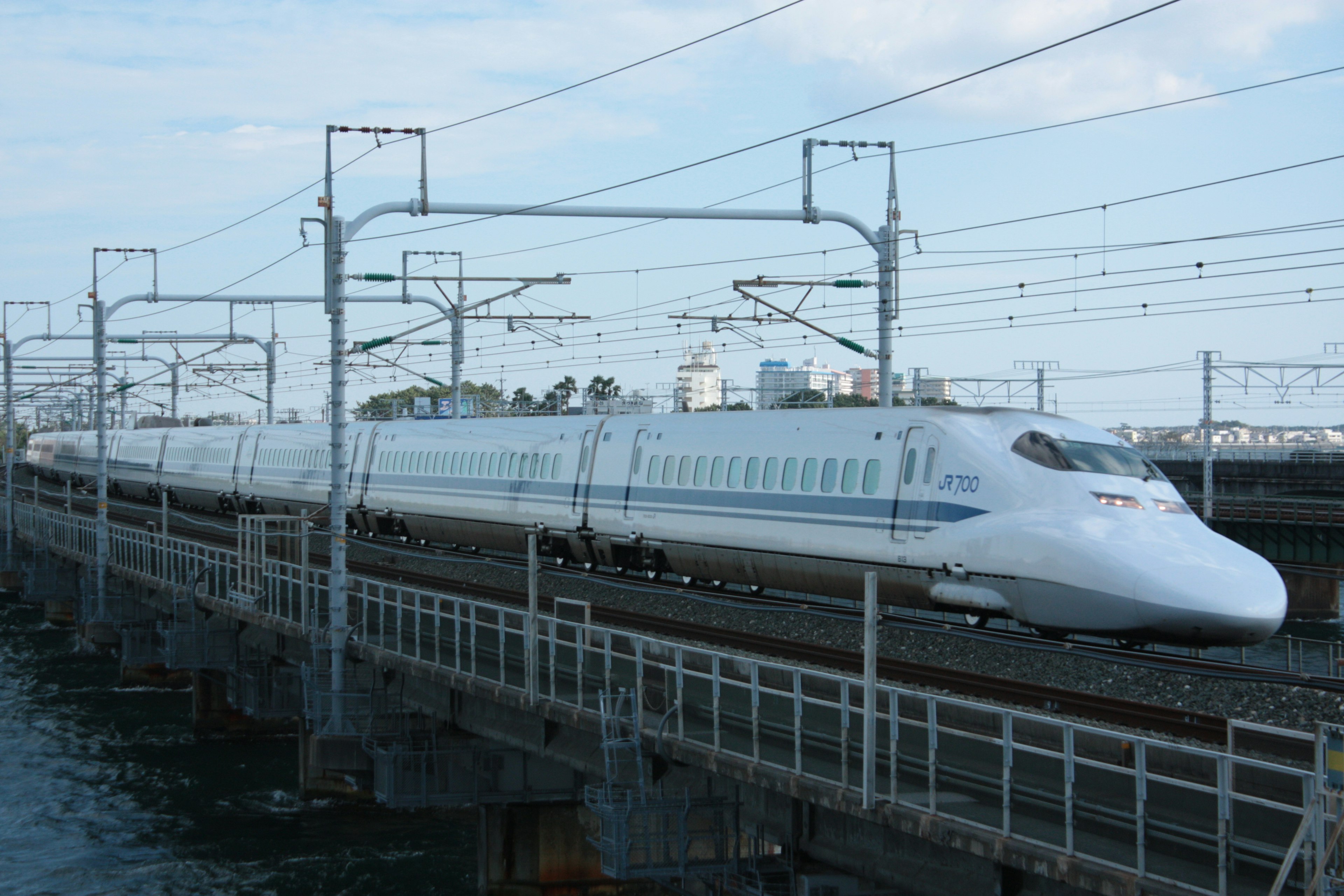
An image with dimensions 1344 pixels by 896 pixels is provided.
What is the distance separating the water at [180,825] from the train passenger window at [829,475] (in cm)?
1007

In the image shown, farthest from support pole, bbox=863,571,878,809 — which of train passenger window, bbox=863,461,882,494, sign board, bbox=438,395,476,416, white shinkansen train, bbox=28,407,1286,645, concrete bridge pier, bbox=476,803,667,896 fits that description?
sign board, bbox=438,395,476,416

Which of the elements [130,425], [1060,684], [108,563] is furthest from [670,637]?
[130,425]

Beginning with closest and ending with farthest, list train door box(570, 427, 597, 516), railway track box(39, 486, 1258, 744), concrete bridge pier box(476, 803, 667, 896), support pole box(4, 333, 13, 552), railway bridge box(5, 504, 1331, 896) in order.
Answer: railway bridge box(5, 504, 1331, 896), railway track box(39, 486, 1258, 744), concrete bridge pier box(476, 803, 667, 896), train door box(570, 427, 597, 516), support pole box(4, 333, 13, 552)

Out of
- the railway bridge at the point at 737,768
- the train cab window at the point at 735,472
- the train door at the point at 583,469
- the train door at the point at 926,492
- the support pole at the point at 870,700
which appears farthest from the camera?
the train door at the point at 583,469

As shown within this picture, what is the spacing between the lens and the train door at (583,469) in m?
29.2

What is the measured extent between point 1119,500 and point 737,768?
7525mm

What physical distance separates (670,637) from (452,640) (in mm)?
3498

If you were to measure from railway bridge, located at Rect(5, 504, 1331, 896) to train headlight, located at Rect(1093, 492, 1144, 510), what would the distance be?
3769 millimetres

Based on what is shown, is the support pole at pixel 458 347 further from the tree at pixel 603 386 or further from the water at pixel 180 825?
the tree at pixel 603 386

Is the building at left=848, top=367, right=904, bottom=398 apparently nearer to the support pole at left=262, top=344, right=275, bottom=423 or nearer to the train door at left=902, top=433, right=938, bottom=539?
the support pole at left=262, top=344, right=275, bottom=423

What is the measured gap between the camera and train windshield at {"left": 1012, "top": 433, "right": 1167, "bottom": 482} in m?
17.8

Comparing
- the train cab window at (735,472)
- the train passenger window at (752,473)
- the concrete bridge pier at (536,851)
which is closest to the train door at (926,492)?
the train passenger window at (752,473)

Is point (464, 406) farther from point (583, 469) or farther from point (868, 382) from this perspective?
point (868, 382)

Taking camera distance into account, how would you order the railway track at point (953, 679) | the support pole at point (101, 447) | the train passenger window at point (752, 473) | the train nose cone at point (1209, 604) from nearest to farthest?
1. the railway track at point (953, 679)
2. the train nose cone at point (1209, 604)
3. the train passenger window at point (752, 473)
4. the support pole at point (101, 447)
